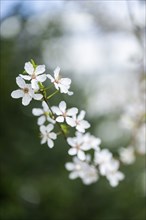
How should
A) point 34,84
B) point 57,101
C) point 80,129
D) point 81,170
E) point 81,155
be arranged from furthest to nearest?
point 57,101 → point 81,170 → point 81,155 → point 80,129 → point 34,84

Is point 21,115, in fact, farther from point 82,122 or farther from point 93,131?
point 82,122

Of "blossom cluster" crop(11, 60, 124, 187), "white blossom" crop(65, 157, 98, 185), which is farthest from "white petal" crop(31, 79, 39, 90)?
"white blossom" crop(65, 157, 98, 185)

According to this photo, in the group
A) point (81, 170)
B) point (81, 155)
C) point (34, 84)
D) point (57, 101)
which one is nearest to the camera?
point (34, 84)

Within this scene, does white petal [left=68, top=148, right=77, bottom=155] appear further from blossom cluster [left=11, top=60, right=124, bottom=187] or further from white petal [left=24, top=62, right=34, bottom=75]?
white petal [left=24, top=62, right=34, bottom=75]

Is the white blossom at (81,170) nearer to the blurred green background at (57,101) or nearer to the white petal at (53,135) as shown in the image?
the white petal at (53,135)

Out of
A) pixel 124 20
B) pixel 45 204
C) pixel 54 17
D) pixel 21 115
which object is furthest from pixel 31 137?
pixel 124 20

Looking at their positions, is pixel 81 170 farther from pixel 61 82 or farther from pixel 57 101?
pixel 57 101

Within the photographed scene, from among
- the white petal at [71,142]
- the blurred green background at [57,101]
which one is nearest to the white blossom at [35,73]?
the white petal at [71,142]

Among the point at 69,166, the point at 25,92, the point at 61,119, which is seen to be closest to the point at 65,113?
the point at 61,119
